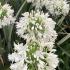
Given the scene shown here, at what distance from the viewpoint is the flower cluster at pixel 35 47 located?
1.05 meters

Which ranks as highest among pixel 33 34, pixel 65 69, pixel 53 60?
pixel 33 34

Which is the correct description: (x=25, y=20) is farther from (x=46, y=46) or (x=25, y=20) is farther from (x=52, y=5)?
(x=52, y=5)

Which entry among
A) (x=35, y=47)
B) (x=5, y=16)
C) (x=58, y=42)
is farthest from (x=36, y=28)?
(x=58, y=42)

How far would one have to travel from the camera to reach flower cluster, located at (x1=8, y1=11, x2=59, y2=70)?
105cm

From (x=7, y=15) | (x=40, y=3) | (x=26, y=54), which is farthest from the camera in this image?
(x=40, y=3)

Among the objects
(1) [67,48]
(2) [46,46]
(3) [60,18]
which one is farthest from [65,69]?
(2) [46,46]

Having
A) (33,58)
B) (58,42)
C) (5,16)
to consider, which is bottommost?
(58,42)

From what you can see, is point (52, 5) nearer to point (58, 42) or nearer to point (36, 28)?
point (58, 42)

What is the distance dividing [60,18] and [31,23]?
51 cm

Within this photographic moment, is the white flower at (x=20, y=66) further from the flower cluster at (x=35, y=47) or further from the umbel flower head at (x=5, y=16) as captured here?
the umbel flower head at (x=5, y=16)

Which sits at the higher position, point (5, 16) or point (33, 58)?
point (5, 16)

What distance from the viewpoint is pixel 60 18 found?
1.61m

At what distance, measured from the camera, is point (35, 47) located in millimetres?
1062

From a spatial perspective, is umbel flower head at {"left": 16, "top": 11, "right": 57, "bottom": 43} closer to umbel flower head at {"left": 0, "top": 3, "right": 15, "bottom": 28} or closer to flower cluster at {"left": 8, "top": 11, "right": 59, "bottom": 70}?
flower cluster at {"left": 8, "top": 11, "right": 59, "bottom": 70}
